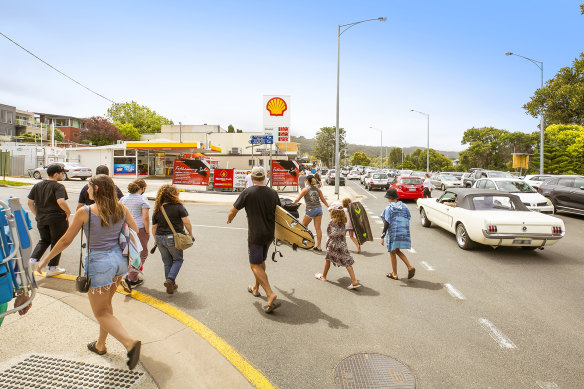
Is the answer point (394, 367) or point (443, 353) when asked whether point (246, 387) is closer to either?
point (394, 367)

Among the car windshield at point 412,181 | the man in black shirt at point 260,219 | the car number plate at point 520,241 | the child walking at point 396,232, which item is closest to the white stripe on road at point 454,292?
the child walking at point 396,232

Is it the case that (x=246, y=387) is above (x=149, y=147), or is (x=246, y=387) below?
below

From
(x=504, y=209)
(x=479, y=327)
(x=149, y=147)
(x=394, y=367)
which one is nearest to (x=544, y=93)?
(x=504, y=209)

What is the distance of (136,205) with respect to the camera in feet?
18.2

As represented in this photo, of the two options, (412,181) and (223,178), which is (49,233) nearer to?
(223,178)

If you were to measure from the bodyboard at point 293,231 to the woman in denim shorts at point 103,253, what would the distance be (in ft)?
7.05

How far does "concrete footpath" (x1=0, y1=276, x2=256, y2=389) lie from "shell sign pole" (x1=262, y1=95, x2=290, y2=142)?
14674 mm

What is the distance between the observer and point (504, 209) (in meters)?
8.26

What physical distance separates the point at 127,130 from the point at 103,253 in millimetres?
77654

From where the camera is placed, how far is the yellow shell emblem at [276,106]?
60.3ft

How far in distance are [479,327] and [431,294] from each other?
1.12 m

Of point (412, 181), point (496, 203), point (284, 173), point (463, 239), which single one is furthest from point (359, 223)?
point (284, 173)

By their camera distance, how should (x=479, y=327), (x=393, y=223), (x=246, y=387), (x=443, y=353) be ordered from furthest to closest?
(x=393, y=223) → (x=479, y=327) → (x=443, y=353) → (x=246, y=387)

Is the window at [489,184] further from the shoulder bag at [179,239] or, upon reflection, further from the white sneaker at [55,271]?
the white sneaker at [55,271]
